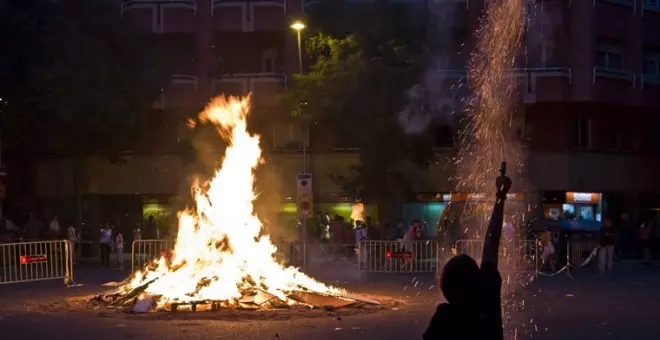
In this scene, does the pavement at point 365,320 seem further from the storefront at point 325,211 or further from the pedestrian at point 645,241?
the storefront at point 325,211

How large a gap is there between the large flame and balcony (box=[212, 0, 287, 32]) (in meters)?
17.1

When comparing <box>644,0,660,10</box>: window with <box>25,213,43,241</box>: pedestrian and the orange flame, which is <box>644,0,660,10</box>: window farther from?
<box>25,213,43,241</box>: pedestrian

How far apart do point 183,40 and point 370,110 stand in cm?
1185

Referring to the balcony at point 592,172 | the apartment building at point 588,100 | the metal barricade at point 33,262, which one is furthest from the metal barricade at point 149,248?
the balcony at point 592,172

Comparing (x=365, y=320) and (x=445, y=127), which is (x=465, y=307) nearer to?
(x=365, y=320)

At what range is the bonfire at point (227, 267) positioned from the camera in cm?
1559

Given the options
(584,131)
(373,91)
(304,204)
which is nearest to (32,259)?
(304,204)

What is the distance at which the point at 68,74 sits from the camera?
27.4m

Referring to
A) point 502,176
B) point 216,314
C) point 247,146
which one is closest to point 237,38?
point 247,146

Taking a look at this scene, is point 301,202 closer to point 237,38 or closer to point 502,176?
point 237,38

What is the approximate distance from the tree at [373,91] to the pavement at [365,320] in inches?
297

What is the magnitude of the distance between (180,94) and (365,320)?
21894mm

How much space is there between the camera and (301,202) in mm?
23375

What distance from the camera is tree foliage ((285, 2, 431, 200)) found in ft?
86.2
